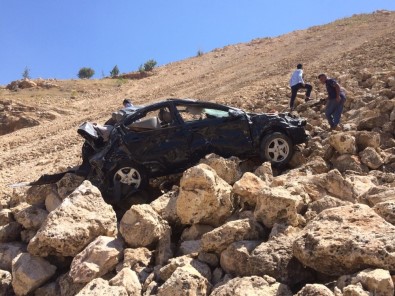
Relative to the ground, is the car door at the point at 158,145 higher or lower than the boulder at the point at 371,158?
higher

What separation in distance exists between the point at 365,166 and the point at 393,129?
→ 1.55m

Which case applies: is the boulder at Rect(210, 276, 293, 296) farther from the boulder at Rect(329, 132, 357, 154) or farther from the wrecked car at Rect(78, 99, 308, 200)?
the boulder at Rect(329, 132, 357, 154)

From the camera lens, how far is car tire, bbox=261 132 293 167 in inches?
299

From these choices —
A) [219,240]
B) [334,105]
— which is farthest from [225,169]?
[334,105]

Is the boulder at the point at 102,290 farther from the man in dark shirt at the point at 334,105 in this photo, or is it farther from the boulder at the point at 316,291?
the man in dark shirt at the point at 334,105

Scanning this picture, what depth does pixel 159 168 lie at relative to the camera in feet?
24.1

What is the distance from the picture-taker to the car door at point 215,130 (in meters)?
7.45

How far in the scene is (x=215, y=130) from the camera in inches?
296

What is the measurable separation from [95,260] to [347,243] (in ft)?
8.62

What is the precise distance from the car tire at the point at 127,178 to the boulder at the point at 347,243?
3.36 metres

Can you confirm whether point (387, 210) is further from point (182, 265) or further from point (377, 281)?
point (182, 265)

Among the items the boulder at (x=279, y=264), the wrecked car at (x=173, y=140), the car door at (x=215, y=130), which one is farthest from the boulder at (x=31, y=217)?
the boulder at (x=279, y=264)

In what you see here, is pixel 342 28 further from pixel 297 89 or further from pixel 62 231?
pixel 62 231

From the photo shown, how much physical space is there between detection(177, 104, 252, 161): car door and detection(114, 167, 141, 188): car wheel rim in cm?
92
